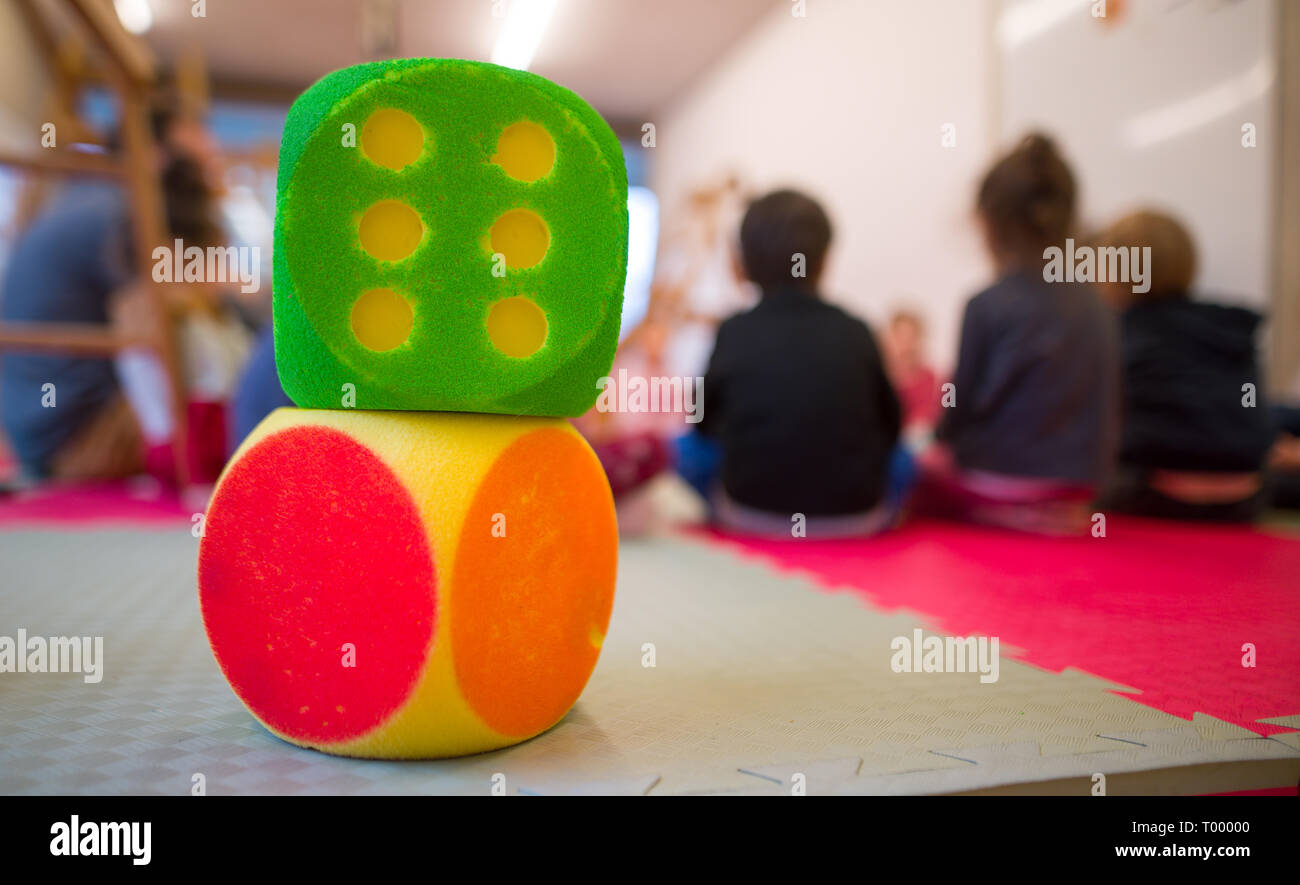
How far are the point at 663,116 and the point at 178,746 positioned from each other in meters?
6.04

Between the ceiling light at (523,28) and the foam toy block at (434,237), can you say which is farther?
the ceiling light at (523,28)

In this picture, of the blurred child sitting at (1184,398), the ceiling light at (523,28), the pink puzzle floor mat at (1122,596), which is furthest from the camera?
the ceiling light at (523,28)

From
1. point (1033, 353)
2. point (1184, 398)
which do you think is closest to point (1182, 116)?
point (1184, 398)

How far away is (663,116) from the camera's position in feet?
20.1

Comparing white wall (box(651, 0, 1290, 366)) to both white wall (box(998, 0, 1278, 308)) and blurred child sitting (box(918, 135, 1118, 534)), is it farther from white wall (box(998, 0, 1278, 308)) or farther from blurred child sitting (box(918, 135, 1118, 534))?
blurred child sitting (box(918, 135, 1118, 534))

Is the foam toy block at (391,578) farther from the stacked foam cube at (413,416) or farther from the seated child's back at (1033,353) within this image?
the seated child's back at (1033,353)

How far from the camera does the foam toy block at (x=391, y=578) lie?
0.60 metres

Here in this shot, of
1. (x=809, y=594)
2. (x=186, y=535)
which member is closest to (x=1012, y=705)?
(x=809, y=594)

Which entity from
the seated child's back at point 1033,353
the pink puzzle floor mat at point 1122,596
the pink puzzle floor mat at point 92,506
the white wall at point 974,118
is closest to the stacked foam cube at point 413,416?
the pink puzzle floor mat at point 1122,596

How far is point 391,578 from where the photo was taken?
60 cm

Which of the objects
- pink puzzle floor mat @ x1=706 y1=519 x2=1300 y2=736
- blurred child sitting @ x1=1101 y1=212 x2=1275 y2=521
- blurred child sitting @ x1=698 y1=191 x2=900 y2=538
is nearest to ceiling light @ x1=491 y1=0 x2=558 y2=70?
blurred child sitting @ x1=698 y1=191 x2=900 y2=538

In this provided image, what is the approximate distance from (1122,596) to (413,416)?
3.44 ft

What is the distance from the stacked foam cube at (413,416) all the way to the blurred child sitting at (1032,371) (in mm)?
1523
